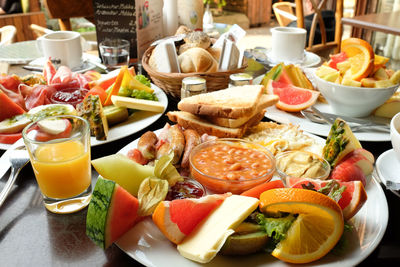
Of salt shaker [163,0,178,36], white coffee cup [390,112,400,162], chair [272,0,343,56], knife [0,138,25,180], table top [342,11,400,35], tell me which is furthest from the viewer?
chair [272,0,343,56]

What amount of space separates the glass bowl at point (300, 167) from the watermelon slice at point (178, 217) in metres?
0.29

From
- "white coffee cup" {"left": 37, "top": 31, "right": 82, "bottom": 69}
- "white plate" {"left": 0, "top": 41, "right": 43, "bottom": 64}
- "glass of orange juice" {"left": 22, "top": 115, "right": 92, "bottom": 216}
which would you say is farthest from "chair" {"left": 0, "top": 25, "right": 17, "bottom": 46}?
"glass of orange juice" {"left": 22, "top": 115, "right": 92, "bottom": 216}

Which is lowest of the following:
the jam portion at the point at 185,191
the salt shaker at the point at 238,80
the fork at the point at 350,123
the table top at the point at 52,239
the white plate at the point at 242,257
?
the table top at the point at 52,239

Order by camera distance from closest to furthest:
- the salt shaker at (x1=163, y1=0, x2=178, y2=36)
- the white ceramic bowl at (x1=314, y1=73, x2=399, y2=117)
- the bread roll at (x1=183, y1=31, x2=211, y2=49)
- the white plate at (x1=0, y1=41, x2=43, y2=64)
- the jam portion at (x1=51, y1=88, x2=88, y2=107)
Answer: the white ceramic bowl at (x1=314, y1=73, x2=399, y2=117)
the jam portion at (x1=51, y1=88, x2=88, y2=107)
the bread roll at (x1=183, y1=31, x2=211, y2=49)
the white plate at (x1=0, y1=41, x2=43, y2=64)
the salt shaker at (x1=163, y1=0, x2=178, y2=36)

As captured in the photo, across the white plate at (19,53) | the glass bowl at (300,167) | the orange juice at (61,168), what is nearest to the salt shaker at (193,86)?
the glass bowl at (300,167)

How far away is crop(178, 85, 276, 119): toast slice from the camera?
4.50 ft

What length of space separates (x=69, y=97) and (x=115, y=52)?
499 mm

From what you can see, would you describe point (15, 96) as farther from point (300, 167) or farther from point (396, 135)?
point (396, 135)

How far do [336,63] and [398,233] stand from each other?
3.14ft

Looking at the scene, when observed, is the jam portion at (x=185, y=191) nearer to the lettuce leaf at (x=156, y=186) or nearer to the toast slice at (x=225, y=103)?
the lettuce leaf at (x=156, y=186)

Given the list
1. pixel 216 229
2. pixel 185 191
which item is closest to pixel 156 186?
pixel 185 191

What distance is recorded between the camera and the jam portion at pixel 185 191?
0.99 m

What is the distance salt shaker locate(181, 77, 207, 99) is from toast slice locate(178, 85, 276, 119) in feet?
0.17

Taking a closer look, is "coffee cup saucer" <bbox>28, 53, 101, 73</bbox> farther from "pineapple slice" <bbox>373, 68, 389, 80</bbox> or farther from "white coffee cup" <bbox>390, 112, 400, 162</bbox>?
"white coffee cup" <bbox>390, 112, 400, 162</bbox>
